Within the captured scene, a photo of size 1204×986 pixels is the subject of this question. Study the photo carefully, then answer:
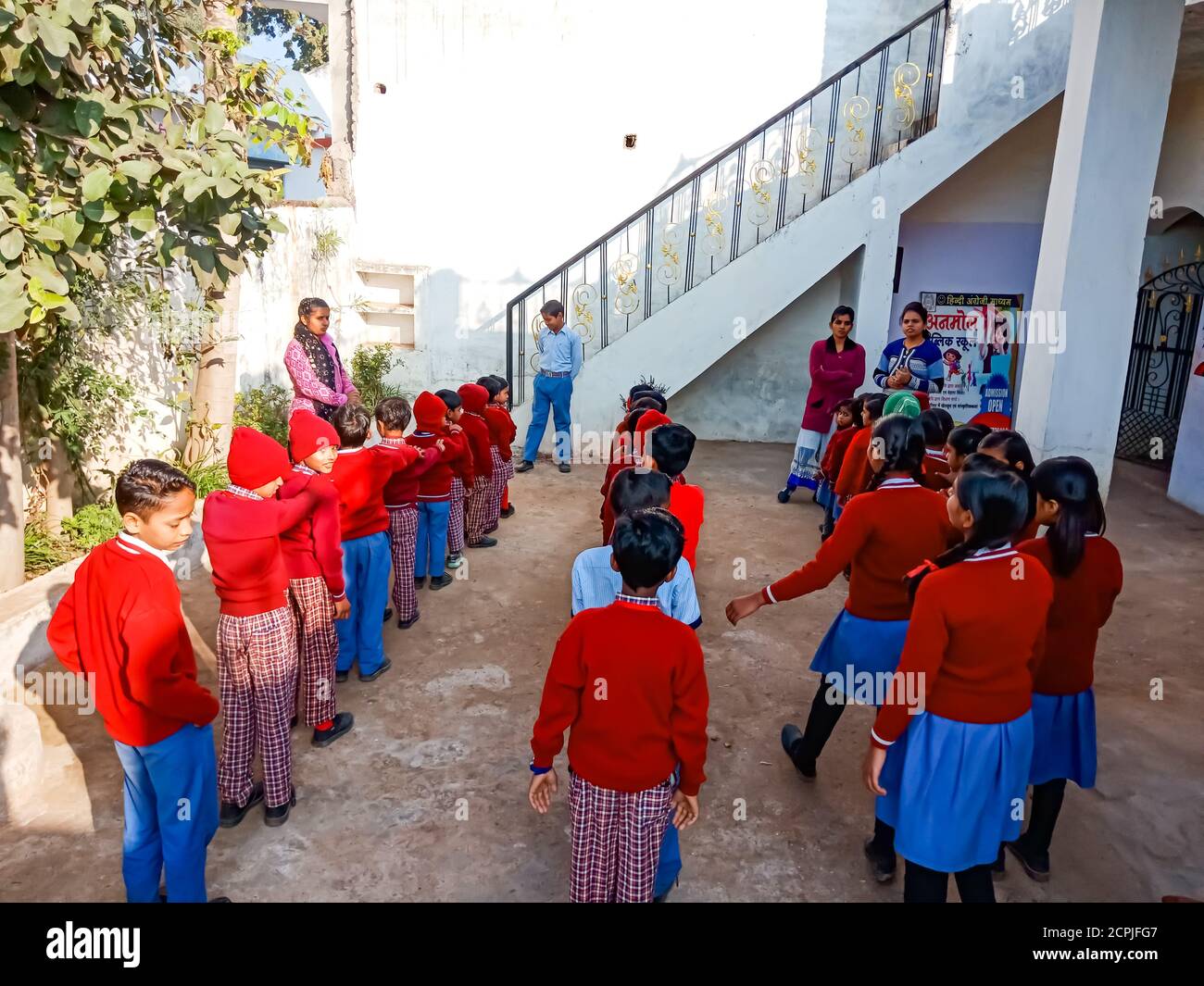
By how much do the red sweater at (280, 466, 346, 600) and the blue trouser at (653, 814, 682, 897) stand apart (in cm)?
162

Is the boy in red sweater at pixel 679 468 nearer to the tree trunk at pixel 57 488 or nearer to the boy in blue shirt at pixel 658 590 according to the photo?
the boy in blue shirt at pixel 658 590

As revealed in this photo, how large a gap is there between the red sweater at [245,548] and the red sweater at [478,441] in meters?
2.40

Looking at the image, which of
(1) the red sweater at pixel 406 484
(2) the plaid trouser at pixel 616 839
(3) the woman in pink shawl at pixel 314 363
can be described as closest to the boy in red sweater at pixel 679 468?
(2) the plaid trouser at pixel 616 839

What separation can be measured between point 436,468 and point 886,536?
284 cm

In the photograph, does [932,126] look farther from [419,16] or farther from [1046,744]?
[1046,744]

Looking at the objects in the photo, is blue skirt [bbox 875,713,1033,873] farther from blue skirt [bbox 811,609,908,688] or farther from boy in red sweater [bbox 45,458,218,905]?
boy in red sweater [bbox 45,458,218,905]

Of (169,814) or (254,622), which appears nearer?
(169,814)

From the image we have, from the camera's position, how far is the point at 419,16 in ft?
29.0

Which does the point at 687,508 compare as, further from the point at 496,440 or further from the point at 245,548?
the point at 496,440

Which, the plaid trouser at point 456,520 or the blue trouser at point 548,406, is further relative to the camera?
the blue trouser at point 548,406

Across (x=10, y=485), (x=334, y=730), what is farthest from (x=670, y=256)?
(x=334, y=730)

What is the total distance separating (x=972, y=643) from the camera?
6.99 ft

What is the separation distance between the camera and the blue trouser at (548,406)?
786 cm

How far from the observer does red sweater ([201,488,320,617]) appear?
2709 millimetres
